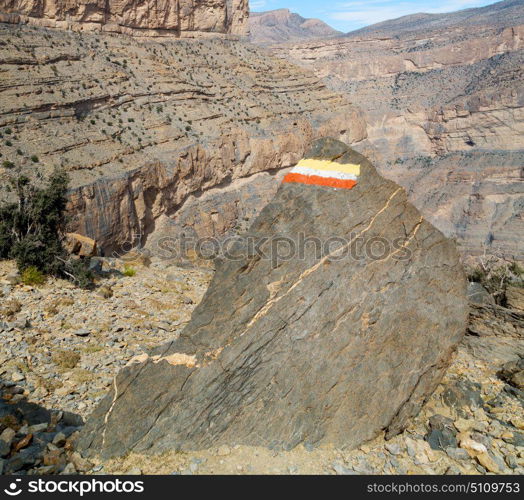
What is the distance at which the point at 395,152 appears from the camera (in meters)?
74.2

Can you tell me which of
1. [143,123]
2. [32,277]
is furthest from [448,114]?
[32,277]

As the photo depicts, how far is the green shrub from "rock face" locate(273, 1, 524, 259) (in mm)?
42181

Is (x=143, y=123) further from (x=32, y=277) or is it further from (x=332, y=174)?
(x=332, y=174)

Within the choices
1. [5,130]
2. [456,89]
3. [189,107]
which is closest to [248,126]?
[189,107]

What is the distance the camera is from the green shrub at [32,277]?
11.5m

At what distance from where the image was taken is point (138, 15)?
43.1 metres

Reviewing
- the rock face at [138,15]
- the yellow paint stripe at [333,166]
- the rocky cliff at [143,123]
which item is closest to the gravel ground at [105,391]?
the yellow paint stripe at [333,166]

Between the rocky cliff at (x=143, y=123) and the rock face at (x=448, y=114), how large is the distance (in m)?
18.6

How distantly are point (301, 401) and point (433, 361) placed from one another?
206 centimetres

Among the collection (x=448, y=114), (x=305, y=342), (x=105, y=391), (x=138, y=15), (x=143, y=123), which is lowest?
(x=105, y=391)

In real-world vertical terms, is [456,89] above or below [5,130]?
above

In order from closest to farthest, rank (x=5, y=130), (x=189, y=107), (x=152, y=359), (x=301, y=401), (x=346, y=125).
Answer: (x=301, y=401) < (x=152, y=359) < (x=5, y=130) < (x=189, y=107) < (x=346, y=125)

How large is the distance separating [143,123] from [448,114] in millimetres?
52107
